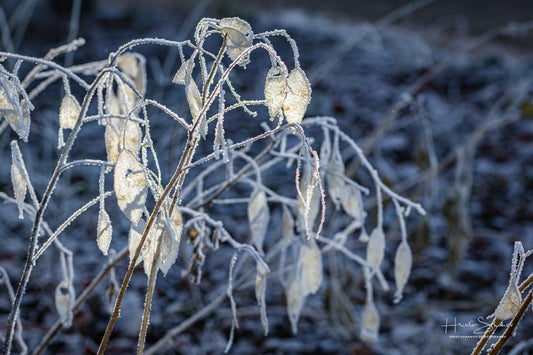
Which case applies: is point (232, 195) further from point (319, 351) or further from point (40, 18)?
point (40, 18)

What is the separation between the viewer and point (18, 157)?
2.09ft

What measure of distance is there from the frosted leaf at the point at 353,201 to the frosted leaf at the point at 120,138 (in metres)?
0.32

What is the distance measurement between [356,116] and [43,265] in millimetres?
1656

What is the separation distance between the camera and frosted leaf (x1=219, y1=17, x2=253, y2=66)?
55 cm

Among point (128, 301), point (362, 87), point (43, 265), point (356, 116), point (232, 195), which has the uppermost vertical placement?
point (362, 87)

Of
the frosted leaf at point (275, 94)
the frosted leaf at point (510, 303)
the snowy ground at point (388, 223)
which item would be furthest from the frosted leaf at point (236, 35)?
the snowy ground at point (388, 223)

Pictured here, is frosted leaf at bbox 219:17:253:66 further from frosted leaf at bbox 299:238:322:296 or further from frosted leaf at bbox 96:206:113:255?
frosted leaf at bbox 299:238:322:296

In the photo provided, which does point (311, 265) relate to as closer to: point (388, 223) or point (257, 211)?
point (257, 211)

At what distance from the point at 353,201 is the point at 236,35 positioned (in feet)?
1.24

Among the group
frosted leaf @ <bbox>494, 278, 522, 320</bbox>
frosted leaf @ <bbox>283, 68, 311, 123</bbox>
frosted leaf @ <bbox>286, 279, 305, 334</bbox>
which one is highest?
frosted leaf @ <bbox>283, 68, 311, 123</bbox>

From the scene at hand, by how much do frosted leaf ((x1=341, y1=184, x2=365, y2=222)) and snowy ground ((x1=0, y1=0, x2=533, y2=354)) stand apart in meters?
0.43

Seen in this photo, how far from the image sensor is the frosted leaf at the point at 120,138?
2.17 feet

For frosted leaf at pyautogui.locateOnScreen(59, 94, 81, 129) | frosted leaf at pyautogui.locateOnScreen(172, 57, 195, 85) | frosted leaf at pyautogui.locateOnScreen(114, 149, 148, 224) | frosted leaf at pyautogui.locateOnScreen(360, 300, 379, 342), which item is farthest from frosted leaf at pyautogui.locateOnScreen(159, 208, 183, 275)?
frosted leaf at pyautogui.locateOnScreen(360, 300, 379, 342)

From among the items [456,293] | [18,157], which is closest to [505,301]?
[18,157]
